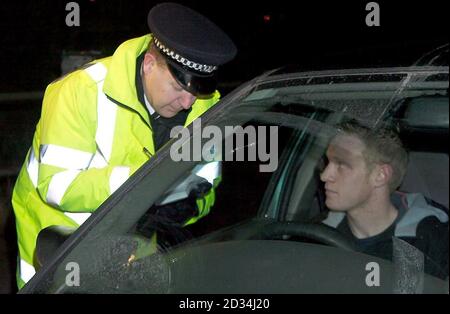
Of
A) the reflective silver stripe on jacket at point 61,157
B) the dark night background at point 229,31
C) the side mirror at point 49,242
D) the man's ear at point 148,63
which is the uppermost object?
the man's ear at point 148,63

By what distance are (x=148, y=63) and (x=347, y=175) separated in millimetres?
974

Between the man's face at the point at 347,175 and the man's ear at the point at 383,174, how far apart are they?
21 mm

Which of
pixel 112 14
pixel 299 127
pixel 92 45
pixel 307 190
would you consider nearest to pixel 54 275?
pixel 299 127

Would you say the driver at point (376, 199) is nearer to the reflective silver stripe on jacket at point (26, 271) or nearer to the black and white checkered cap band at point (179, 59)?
the black and white checkered cap band at point (179, 59)

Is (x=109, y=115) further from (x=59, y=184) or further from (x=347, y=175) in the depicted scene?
(x=347, y=175)

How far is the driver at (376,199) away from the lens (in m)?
1.91

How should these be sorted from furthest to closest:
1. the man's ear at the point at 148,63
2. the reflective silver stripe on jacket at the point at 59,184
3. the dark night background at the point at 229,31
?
the dark night background at the point at 229,31 < the man's ear at the point at 148,63 < the reflective silver stripe on jacket at the point at 59,184

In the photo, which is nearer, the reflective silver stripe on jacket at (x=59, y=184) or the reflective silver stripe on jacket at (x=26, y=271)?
the reflective silver stripe on jacket at (x=59, y=184)

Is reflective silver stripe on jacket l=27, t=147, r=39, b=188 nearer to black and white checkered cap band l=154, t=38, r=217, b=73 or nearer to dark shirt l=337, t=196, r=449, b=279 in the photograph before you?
black and white checkered cap band l=154, t=38, r=217, b=73

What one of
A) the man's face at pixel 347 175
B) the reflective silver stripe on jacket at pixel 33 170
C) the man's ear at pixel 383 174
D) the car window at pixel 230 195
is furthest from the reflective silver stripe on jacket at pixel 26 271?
the man's ear at pixel 383 174

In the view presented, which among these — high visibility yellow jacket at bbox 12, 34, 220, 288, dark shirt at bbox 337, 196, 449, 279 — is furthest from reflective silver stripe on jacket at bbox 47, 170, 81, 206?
dark shirt at bbox 337, 196, 449, 279

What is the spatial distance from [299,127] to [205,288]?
2.15ft

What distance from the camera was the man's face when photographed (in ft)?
6.74

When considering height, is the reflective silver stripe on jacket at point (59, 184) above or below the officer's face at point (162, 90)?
below
